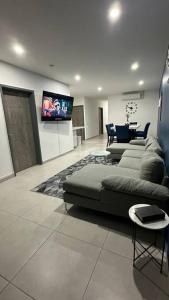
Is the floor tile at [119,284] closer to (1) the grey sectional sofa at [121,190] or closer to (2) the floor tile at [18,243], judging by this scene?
(1) the grey sectional sofa at [121,190]

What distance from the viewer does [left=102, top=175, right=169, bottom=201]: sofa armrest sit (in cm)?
151

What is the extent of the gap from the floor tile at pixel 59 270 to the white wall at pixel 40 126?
93.5 inches

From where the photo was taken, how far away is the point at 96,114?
33.1 feet

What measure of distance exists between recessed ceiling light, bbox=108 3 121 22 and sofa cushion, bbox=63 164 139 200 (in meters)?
2.10

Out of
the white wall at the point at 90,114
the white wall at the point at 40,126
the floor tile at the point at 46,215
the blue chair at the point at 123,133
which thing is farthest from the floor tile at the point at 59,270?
the white wall at the point at 90,114

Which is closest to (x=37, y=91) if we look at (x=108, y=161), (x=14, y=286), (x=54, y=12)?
(x=54, y=12)

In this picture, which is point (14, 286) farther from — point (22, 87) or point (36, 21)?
point (22, 87)

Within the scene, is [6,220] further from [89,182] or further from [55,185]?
[89,182]


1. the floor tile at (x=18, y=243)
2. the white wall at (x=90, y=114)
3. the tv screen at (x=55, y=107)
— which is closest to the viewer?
the floor tile at (x=18, y=243)

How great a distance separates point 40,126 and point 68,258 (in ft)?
11.5

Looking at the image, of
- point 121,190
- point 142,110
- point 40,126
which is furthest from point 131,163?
point 142,110

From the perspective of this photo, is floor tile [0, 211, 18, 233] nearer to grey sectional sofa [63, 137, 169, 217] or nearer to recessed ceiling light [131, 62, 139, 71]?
grey sectional sofa [63, 137, 169, 217]

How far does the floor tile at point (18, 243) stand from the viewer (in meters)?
1.40

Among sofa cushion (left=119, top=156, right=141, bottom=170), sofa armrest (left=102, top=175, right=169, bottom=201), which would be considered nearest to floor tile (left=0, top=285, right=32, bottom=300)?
sofa armrest (left=102, top=175, right=169, bottom=201)
